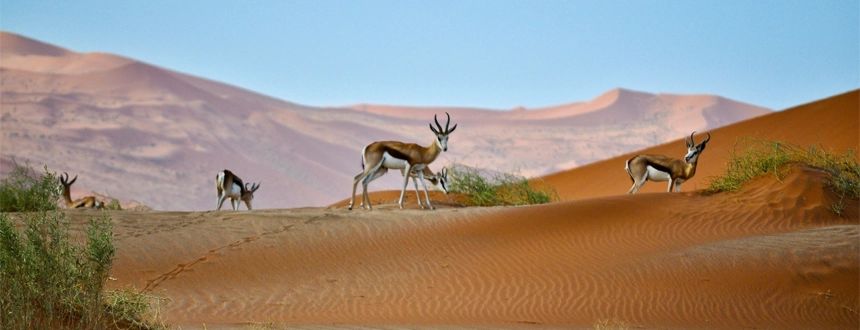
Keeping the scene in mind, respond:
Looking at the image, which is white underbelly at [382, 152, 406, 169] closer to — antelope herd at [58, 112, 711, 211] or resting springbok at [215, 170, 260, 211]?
antelope herd at [58, 112, 711, 211]

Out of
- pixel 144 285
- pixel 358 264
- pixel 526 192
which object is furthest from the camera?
pixel 526 192

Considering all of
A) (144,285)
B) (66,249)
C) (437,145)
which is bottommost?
(144,285)

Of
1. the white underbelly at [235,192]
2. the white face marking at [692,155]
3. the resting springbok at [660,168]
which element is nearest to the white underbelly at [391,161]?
the resting springbok at [660,168]

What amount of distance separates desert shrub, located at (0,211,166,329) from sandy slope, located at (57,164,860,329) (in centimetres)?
384

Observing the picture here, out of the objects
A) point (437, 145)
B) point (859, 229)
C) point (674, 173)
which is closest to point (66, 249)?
point (437, 145)

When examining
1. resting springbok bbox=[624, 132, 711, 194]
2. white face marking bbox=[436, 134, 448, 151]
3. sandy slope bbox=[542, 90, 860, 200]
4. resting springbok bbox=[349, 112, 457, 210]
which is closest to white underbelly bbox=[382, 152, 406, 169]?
resting springbok bbox=[349, 112, 457, 210]

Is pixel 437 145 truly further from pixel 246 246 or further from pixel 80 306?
pixel 80 306

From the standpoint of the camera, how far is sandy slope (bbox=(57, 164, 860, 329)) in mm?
12062

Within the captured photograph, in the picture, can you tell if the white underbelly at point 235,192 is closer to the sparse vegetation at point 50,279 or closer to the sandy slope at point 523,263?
the sandy slope at point 523,263

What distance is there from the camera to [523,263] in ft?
48.1

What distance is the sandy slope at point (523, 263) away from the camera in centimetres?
1206

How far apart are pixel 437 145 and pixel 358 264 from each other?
15.6 ft

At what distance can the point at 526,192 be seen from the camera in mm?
24031

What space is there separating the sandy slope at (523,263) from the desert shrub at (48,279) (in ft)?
12.6
